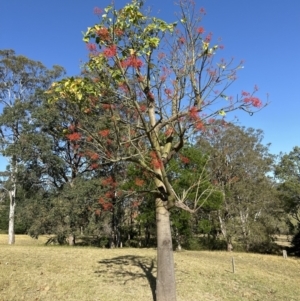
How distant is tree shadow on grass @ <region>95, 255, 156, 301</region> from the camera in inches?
418

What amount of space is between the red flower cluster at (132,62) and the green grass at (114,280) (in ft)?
20.2

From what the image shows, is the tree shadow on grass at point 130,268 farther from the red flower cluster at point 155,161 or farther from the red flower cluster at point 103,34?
the red flower cluster at point 103,34

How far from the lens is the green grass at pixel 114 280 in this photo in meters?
8.85

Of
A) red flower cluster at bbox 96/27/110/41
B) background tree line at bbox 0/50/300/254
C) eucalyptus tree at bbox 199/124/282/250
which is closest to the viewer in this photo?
red flower cluster at bbox 96/27/110/41

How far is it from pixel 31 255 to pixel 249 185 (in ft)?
74.2

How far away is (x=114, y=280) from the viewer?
1013 cm

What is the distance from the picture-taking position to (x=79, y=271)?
10719 mm

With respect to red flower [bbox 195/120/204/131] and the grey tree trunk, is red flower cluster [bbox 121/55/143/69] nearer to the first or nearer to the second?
red flower [bbox 195/120/204/131]

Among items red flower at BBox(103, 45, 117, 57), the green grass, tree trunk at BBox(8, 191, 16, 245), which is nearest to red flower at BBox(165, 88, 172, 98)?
red flower at BBox(103, 45, 117, 57)

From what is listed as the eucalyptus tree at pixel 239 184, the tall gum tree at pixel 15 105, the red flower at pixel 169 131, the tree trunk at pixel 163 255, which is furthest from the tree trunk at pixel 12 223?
the red flower at pixel 169 131

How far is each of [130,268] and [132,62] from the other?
770 centimetres

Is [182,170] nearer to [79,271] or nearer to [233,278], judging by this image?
[233,278]

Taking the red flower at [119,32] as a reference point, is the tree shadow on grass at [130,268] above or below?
below

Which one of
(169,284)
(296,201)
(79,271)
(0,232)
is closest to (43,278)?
(79,271)
